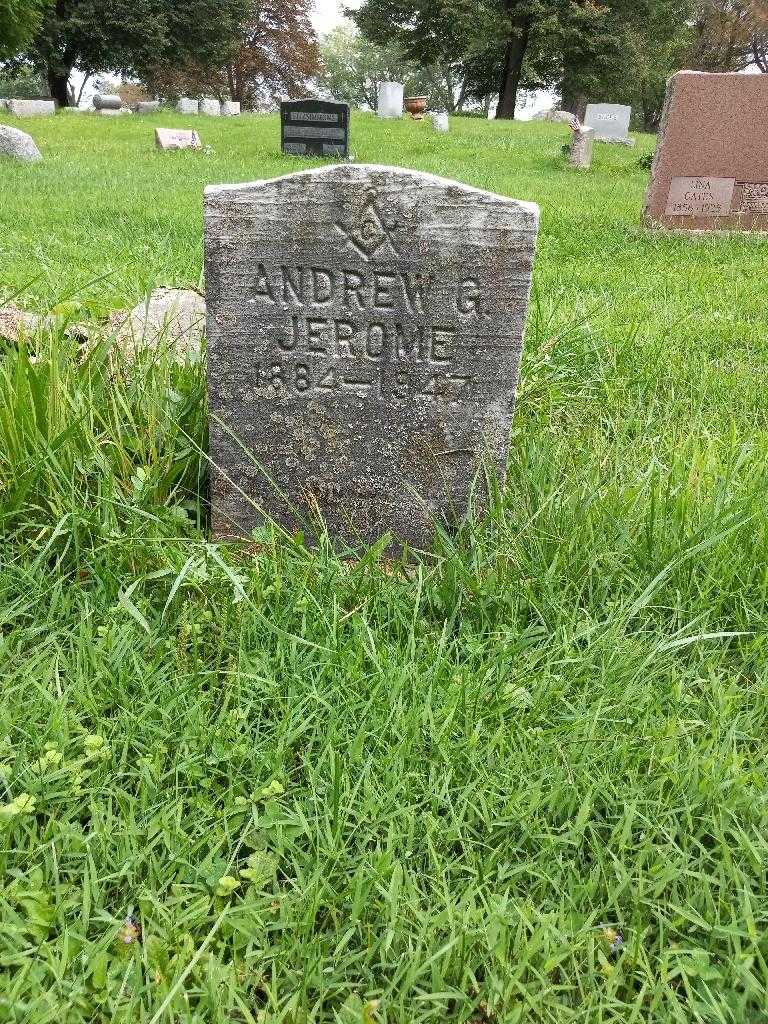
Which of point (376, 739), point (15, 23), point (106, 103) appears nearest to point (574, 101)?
point (106, 103)

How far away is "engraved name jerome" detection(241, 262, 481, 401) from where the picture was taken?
2.26m

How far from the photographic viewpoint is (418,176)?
2145mm

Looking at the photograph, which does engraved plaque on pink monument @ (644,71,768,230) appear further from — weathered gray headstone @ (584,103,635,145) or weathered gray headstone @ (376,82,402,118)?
weathered gray headstone @ (376,82,402,118)

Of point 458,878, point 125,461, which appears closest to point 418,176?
point 125,461

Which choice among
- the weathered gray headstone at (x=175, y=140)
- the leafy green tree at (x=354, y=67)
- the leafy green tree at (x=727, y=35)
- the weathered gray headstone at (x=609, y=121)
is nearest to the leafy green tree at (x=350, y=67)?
the leafy green tree at (x=354, y=67)

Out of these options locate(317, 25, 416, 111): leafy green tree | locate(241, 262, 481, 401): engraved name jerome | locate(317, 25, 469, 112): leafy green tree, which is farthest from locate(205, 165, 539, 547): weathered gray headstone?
locate(317, 25, 416, 111): leafy green tree

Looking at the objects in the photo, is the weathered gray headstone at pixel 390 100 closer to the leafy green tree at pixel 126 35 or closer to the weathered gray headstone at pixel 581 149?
the weathered gray headstone at pixel 581 149

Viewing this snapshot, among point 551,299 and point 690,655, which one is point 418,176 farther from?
point 551,299

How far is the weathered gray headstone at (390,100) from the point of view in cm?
2406

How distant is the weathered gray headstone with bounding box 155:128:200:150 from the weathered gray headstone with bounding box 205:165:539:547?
15.0 m

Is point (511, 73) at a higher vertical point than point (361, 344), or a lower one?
higher

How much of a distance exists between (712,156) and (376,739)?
7.72m

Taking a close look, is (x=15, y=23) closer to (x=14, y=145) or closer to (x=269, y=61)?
(x=14, y=145)

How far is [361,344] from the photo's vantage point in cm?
234
